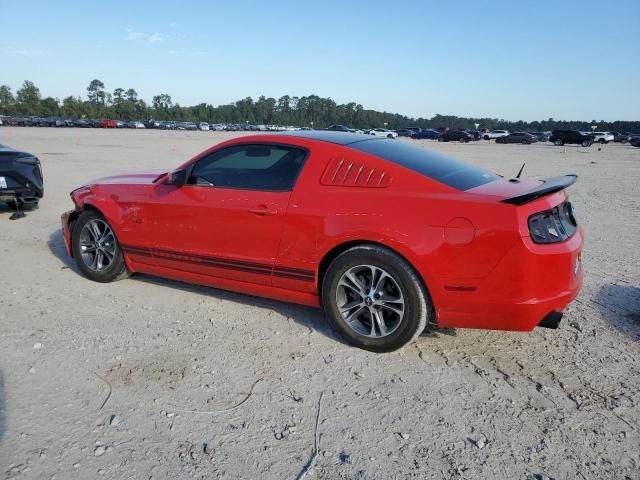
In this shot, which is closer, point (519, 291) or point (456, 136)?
point (519, 291)

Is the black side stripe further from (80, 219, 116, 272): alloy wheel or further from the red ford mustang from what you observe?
(80, 219, 116, 272): alloy wheel

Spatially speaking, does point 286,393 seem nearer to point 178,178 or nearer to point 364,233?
point 364,233

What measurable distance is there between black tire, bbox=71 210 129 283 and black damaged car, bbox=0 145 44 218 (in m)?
3.45

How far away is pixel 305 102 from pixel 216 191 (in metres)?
162

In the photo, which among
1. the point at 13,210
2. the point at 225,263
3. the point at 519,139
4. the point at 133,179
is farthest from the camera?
the point at 519,139

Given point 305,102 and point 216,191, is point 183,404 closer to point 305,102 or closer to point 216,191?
point 216,191

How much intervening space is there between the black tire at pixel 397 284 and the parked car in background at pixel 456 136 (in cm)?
5240

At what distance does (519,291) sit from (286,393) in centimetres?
159

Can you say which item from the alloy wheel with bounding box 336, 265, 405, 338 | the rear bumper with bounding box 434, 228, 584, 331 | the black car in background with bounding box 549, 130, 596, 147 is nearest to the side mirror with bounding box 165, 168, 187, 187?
the alloy wheel with bounding box 336, 265, 405, 338

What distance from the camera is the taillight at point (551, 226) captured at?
10.3 feet

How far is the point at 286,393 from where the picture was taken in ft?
10.0

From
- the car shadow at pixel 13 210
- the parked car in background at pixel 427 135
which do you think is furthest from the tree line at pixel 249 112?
the car shadow at pixel 13 210

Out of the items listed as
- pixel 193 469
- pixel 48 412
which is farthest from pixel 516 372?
pixel 48 412

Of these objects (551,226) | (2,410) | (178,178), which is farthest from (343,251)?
(2,410)
